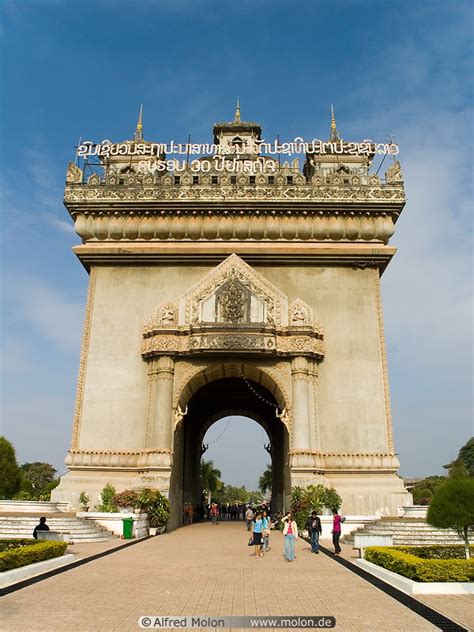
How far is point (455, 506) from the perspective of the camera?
12617 millimetres

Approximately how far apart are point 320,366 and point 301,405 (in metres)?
2.45

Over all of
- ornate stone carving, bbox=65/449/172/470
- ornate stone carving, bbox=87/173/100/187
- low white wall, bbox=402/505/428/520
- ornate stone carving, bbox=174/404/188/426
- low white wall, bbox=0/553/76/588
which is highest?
ornate stone carving, bbox=87/173/100/187

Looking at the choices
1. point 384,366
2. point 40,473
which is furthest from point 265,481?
point 384,366

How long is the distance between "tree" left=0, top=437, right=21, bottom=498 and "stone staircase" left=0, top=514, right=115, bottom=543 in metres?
16.0

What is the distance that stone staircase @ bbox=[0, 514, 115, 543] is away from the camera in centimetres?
1753

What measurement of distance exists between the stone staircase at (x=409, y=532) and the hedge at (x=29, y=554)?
960 centimetres

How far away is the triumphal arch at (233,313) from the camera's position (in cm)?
2386

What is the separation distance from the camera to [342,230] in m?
27.2

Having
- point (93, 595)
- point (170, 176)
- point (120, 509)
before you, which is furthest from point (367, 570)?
point (170, 176)

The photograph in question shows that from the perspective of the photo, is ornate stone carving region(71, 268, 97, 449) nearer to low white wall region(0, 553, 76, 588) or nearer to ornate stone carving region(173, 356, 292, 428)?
ornate stone carving region(173, 356, 292, 428)

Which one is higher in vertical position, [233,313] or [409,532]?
[233,313]

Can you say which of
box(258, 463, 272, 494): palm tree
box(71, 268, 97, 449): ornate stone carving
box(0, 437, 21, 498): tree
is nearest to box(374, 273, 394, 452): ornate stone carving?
box(71, 268, 97, 449): ornate stone carving

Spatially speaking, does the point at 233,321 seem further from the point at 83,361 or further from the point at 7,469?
the point at 7,469

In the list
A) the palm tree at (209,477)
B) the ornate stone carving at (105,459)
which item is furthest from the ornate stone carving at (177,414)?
the palm tree at (209,477)
